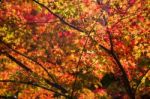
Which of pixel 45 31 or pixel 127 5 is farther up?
pixel 127 5

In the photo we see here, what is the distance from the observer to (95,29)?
27.5ft

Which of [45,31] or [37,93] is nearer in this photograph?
[37,93]

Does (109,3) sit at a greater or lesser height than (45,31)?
greater

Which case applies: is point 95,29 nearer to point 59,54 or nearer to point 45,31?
point 59,54

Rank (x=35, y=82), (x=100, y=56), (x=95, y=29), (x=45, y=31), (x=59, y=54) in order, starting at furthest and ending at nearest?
(x=45, y=31) < (x=59, y=54) < (x=35, y=82) < (x=100, y=56) < (x=95, y=29)

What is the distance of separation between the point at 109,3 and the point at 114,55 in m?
1.57

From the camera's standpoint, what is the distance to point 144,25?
28.6 ft

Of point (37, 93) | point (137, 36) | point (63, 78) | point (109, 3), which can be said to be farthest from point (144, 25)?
point (37, 93)

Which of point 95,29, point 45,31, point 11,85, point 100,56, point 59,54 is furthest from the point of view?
point 45,31

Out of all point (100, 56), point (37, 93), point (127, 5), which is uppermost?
point (127, 5)

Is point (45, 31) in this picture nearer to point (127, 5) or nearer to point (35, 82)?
point (35, 82)

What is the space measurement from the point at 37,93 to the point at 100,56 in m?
3.48

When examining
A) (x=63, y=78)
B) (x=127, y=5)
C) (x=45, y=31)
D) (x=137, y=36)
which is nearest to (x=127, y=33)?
(x=137, y=36)

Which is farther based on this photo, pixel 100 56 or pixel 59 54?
pixel 59 54
